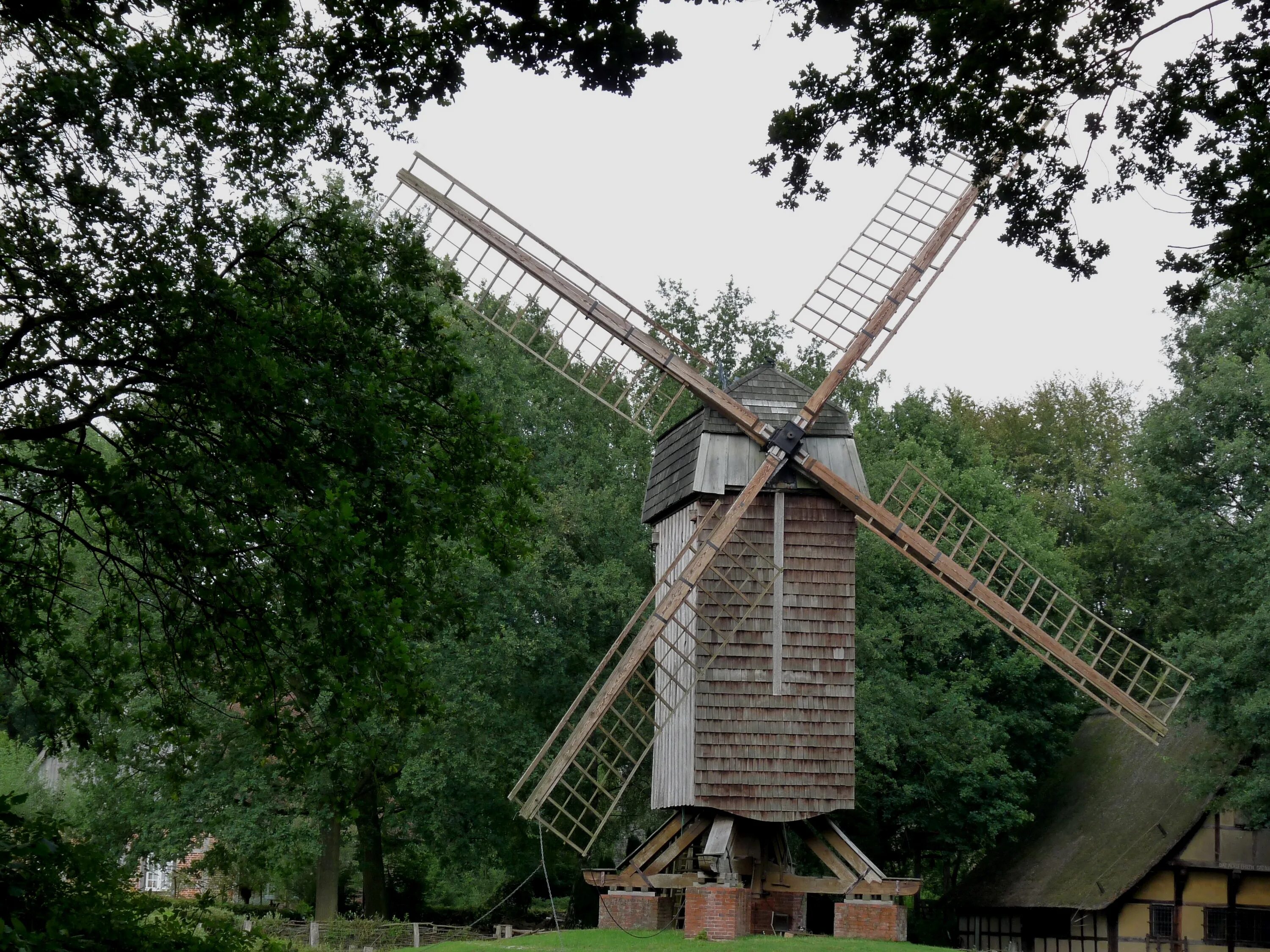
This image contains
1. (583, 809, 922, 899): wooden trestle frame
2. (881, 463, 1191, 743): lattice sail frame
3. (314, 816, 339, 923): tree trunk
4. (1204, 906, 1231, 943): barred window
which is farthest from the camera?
(314, 816, 339, 923): tree trunk

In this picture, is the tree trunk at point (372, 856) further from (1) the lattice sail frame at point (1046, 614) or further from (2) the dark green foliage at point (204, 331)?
(2) the dark green foliage at point (204, 331)

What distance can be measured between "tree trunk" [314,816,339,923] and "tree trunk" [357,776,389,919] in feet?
2.01

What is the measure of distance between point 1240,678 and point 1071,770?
10.3 meters

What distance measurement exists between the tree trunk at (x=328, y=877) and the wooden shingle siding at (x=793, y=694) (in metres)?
11.5

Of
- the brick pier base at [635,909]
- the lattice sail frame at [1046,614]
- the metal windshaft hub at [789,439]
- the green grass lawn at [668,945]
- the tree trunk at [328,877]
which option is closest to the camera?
the green grass lawn at [668,945]

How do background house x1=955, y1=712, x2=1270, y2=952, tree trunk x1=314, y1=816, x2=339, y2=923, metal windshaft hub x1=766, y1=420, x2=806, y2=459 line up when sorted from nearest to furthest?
metal windshaft hub x1=766, y1=420, x2=806, y2=459, background house x1=955, y1=712, x2=1270, y2=952, tree trunk x1=314, y1=816, x2=339, y2=923

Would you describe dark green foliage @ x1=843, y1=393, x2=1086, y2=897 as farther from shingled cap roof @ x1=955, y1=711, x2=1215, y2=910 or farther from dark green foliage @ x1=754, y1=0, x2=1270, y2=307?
dark green foliage @ x1=754, y1=0, x2=1270, y2=307

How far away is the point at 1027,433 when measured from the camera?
44312 mm

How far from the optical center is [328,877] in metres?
28.1

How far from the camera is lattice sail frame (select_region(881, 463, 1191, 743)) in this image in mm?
20375

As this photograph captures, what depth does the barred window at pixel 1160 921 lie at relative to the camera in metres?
23.5

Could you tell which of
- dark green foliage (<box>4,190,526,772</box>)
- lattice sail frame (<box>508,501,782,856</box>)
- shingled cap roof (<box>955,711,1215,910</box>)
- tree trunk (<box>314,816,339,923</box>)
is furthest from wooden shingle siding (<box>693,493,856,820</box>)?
tree trunk (<box>314,816,339,923</box>)

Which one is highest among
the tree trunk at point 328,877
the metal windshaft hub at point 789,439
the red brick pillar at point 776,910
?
the metal windshaft hub at point 789,439

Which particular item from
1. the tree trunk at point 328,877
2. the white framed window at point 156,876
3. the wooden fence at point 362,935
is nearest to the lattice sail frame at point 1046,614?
the wooden fence at point 362,935
